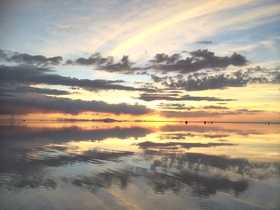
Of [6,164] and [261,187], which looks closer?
[261,187]

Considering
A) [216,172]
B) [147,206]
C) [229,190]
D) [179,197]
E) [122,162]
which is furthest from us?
[122,162]

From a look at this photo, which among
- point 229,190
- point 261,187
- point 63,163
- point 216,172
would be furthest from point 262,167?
point 63,163

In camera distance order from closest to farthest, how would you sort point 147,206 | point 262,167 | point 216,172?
point 147,206
point 216,172
point 262,167

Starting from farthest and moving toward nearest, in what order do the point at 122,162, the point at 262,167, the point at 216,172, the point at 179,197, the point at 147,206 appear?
the point at 122,162, the point at 262,167, the point at 216,172, the point at 179,197, the point at 147,206

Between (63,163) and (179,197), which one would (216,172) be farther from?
(63,163)

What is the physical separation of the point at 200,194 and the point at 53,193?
9.09 metres

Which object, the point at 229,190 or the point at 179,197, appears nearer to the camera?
the point at 179,197

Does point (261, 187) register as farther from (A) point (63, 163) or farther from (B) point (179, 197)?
(A) point (63, 163)

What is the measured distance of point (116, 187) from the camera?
1873cm

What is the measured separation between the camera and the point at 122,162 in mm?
28094

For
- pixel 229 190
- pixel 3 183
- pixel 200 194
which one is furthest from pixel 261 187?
pixel 3 183

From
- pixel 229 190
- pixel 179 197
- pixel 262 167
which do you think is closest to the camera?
pixel 179 197

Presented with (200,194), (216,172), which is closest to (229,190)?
(200,194)

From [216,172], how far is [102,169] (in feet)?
32.3
